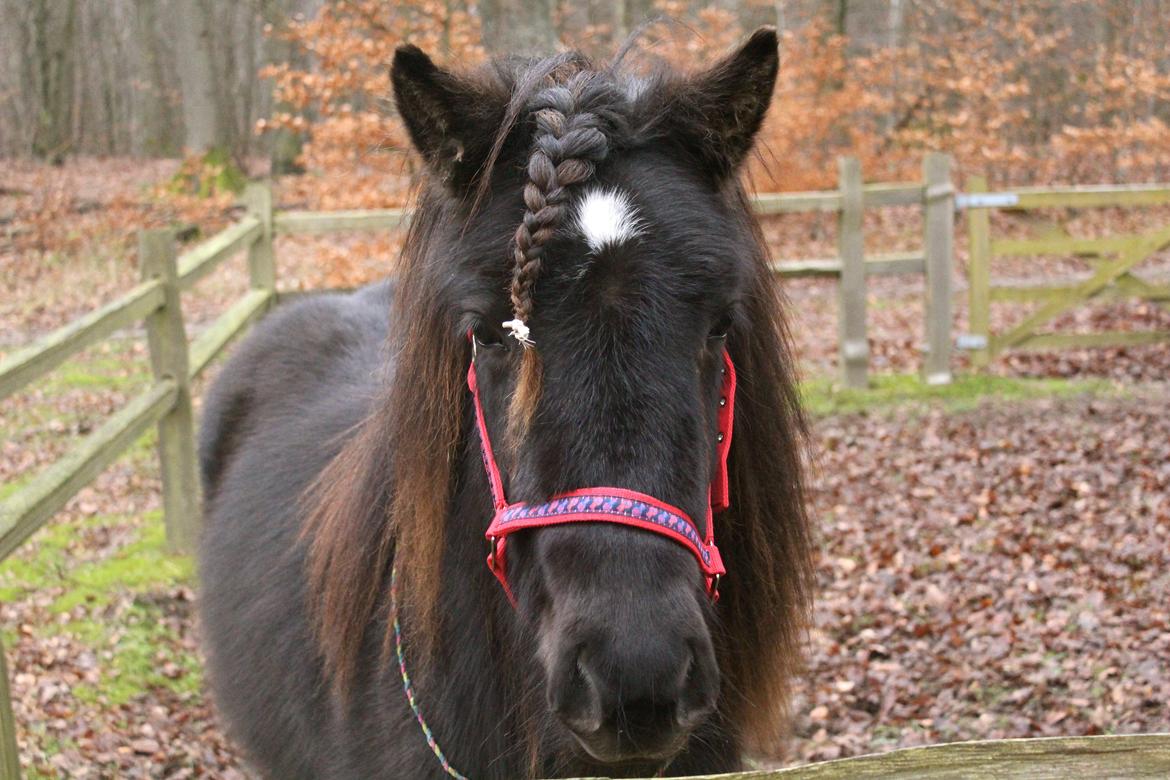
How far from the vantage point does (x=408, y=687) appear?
2428 mm

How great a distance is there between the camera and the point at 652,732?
5.77 ft

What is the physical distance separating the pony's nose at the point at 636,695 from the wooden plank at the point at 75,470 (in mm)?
2212

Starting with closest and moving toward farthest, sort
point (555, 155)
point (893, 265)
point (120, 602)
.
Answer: point (555, 155)
point (120, 602)
point (893, 265)

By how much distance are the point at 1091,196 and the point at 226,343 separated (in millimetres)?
7204

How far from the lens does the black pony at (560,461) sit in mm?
1840

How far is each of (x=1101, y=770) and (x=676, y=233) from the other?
110 cm

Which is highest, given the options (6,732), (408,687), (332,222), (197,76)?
(197,76)

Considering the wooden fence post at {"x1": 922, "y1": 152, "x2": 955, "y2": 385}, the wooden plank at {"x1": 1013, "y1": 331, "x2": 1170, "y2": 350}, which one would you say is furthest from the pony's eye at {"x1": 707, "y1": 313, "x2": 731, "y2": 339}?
the wooden plank at {"x1": 1013, "y1": 331, "x2": 1170, "y2": 350}

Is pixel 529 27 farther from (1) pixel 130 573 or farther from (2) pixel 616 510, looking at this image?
(2) pixel 616 510

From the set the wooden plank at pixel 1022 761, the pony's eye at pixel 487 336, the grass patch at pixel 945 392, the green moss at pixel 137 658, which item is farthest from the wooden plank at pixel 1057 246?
the wooden plank at pixel 1022 761

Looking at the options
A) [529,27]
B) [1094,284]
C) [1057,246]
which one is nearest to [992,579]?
[1057,246]

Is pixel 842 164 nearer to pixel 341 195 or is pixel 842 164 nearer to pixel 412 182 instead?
pixel 341 195

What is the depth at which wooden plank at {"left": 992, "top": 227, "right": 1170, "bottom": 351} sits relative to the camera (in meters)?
9.66

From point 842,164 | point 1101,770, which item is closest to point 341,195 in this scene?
point 842,164
